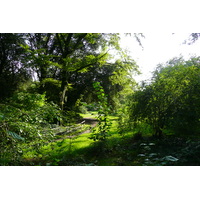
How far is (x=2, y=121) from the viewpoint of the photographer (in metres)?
1.67

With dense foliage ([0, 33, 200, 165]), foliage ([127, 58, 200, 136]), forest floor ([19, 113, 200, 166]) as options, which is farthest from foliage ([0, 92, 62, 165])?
foliage ([127, 58, 200, 136])

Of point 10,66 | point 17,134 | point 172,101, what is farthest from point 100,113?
point 10,66

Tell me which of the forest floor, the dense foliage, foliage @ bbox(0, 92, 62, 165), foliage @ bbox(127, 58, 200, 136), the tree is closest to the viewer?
foliage @ bbox(0, 92, 62, 165)

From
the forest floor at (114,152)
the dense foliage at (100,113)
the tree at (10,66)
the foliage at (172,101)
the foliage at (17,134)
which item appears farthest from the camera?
the tree at (10,66)

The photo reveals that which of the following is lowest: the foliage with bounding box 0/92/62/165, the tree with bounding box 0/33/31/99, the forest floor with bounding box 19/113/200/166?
the forest floor with bounding box 19/113/200/166

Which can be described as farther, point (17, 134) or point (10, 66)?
point (10, 66)

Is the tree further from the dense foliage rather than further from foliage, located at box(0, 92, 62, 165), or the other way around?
foliage, located at box(0, 92, 62, 165)

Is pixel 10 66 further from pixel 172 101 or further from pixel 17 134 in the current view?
pixel 172 101

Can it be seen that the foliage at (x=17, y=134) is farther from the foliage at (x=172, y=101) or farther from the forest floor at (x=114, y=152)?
the foliage at (x=172, y=101)

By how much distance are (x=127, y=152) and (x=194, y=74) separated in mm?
2560

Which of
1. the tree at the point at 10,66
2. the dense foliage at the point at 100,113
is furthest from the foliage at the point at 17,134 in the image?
the tree at the point at 10,66
